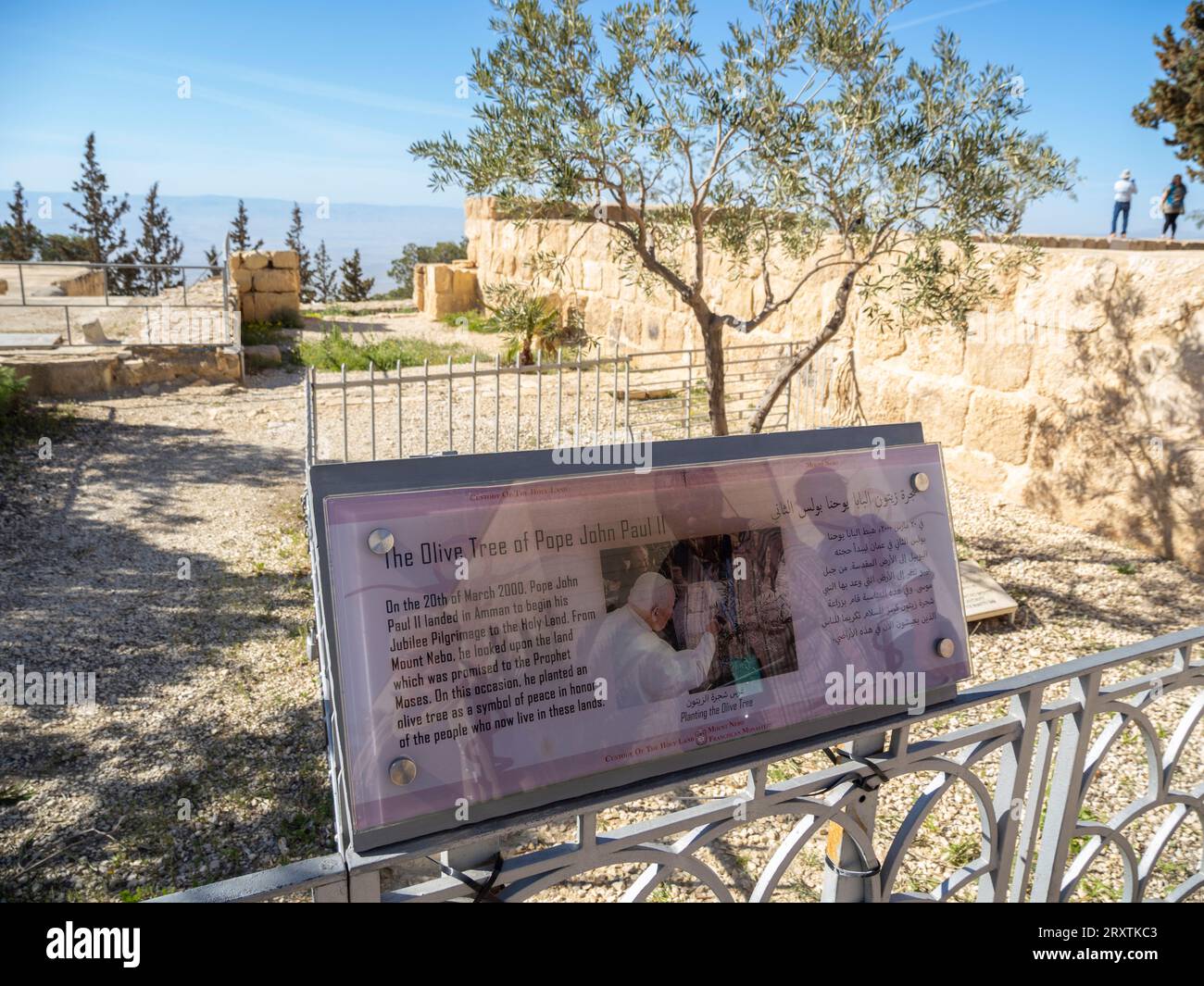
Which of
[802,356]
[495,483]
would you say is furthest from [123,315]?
[495,483]

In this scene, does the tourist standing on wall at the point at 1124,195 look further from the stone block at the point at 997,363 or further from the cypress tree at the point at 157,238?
the cypress tree at the point at 157,238

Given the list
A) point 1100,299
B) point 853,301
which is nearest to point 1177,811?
point 1100,299

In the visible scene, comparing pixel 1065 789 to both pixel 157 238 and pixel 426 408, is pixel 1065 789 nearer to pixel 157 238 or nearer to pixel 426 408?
pixel 426 408

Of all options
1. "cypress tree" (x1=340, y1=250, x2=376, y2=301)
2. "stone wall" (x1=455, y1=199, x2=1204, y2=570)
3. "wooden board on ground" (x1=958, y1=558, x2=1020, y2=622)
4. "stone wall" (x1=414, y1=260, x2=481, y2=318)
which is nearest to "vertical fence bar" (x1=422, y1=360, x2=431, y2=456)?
"stone wall" (x1=455, y1=199, x2=1204, y2=570)

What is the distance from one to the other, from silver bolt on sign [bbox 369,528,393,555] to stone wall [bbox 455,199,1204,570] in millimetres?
4069

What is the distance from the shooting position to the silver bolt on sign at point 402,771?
1.20m

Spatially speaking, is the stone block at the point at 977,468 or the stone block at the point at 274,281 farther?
the stone block at the point at 274,281

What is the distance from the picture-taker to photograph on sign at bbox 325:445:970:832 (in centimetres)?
123

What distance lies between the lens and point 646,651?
1418mm

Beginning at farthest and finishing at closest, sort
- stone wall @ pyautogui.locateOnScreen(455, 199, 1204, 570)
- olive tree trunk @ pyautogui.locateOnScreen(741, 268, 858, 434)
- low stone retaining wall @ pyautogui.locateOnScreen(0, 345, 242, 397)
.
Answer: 1. low stone retaining wall @ pyautogui.locateOnScreen(0, 345, 242, 397)
2. olive tree trunk @ pyautogui.locateOnScreen(741, 268, 858, 434)
3. stone wall @ pyautogui.locateOnScreen(455, 199, 1204, 570)

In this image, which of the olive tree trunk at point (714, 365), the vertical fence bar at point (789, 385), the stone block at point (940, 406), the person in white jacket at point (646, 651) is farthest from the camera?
the vertical fence bar at point (789, 385)

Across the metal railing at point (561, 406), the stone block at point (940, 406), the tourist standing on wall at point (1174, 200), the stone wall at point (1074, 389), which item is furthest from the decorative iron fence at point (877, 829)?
the tourist standing on wall at point (1174, 200)

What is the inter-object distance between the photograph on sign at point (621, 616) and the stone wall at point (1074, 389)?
382 cm
